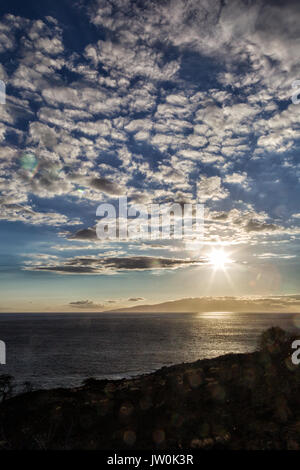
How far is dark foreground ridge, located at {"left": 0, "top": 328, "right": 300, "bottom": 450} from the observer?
46.3ft

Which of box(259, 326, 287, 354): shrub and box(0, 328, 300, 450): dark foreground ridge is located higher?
box(259, 326, 287, 354): shrub

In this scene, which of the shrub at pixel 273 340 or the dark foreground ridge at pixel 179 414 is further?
the shrub at pixel 273 340

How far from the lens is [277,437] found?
1331cm

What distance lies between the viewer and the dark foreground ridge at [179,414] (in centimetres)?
1411

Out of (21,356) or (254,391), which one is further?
(21,356)

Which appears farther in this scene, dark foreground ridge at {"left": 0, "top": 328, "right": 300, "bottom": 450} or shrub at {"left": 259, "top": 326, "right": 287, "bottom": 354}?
shrub at {"left": 259, "top": 326, "right": 287, "bottom": 354}

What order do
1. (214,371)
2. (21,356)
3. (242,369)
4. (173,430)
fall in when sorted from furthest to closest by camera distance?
(21,356), (214,371), (242,369), (173,430)

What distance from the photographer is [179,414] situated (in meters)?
16.5

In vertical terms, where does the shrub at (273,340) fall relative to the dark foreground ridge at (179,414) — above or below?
above
